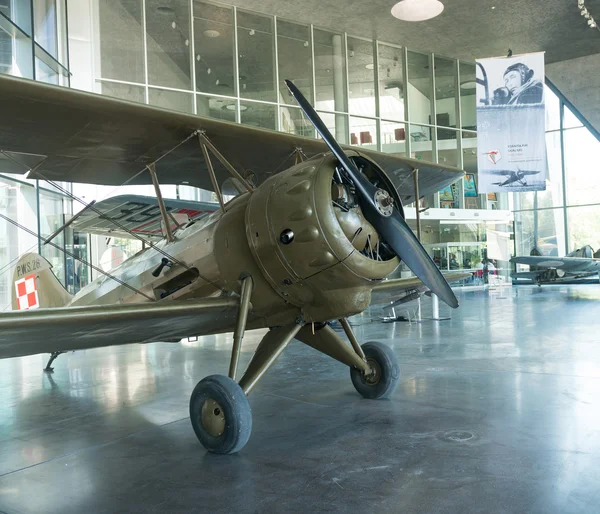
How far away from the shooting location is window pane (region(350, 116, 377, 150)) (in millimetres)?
20047

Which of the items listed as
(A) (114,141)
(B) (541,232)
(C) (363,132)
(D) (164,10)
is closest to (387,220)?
(A) (114,141)

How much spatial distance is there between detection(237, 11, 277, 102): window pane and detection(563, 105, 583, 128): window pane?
16.5m

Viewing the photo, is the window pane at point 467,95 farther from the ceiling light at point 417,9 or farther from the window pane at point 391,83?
the ceiling light at point 417,9

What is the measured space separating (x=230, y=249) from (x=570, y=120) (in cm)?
2717

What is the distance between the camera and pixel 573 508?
102 inches

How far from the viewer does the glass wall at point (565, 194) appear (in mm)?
25875

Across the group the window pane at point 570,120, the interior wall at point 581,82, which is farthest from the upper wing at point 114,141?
the window pane at point 570,120

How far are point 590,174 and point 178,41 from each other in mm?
20843

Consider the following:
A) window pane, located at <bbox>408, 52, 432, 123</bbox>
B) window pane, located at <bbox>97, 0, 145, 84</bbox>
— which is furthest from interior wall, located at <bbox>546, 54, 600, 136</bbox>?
window pane, located at <bbox>97, 0, 145, 84</bbox>

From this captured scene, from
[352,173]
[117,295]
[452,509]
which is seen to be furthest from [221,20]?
[452,509]

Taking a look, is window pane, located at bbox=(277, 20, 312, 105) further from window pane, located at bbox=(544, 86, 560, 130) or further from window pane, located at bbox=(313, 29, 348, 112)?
window pane, located at bbox=(544, 86, 560, 130)

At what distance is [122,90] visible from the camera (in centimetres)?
1513

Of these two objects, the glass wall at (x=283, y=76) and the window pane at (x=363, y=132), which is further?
the window pane at (x=363, y=132)

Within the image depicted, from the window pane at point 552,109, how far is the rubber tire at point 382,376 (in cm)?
2597
